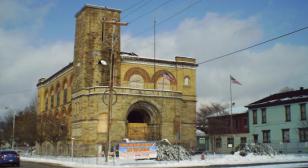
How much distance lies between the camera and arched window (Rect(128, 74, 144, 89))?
58625 millimetres

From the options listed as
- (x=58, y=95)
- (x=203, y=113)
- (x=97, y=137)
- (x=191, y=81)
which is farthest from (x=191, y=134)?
(x=203, y=113)

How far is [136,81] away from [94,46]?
28.4 ft

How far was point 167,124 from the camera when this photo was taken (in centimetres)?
5209

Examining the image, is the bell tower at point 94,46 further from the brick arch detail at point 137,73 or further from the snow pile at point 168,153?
the snow pile at point 168,153

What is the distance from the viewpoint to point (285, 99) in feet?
178

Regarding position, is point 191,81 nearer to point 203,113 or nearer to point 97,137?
point 97,137

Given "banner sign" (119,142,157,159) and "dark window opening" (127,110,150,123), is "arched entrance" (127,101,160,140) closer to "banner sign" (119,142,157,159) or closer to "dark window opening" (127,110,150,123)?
"dark window opening" (127,110,150,123)

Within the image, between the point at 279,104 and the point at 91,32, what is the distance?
91.1 feet

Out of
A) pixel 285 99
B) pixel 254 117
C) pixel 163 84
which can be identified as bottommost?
pixel 254 117

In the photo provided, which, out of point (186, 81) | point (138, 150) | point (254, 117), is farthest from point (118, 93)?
point (254, 117)

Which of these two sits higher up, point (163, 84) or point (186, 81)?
point (186, 81)

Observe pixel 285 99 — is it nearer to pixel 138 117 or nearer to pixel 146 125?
pixel 146 125

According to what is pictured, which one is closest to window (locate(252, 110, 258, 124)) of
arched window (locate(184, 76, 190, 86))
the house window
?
the house window

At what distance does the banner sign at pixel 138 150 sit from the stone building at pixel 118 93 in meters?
12.5
